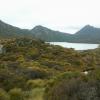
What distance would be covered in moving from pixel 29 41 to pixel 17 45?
417 cm

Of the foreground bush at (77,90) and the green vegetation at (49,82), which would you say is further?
the green vegetation at (49,82)

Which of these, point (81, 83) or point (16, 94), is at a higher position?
point (81, 83)

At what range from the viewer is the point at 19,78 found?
22609 millimetres

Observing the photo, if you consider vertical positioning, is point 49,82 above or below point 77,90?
below

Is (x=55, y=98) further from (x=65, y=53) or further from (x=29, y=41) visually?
(x=29, y=41)

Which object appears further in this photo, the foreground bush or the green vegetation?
the green vegetation

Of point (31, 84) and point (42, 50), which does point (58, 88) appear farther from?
point (42, 50)

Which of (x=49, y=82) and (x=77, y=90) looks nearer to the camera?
(x=77, y=90)

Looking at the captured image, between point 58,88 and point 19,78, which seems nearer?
point 58,88

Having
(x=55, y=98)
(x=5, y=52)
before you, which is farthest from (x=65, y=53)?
(x=55, y=98)

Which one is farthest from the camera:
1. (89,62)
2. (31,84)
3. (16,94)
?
(89,62)

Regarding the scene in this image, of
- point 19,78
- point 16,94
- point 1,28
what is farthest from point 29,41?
point 1,28

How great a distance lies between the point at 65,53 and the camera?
54.7 m

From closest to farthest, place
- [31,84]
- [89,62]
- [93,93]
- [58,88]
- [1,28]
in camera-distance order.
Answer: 1. [93,93]
2. [58,88]
3. [31,84]
4. [89,62]
5. [1,28]
